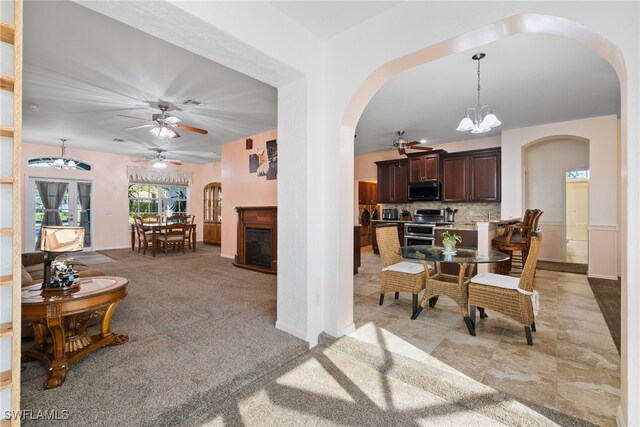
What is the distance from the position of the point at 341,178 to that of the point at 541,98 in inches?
144

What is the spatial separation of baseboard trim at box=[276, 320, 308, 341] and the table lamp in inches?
66.6

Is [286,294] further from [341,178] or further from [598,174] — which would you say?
[598,174]

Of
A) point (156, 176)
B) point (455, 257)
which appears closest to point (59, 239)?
point (455, 257)

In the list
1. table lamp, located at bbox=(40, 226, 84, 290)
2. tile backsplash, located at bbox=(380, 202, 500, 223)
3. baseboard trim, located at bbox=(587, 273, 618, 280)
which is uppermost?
tile backsplash, located at bbox=(380, 202, 500, 223)

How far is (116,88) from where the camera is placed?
12.1 feet

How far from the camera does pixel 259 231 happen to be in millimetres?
5391

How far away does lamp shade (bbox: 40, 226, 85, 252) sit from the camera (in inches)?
74.9

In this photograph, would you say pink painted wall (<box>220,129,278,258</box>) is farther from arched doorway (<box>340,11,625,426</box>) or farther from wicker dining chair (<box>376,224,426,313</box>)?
arched doorway (<box>340,11,625,426</box>)

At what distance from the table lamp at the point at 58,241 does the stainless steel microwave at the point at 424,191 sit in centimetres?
642

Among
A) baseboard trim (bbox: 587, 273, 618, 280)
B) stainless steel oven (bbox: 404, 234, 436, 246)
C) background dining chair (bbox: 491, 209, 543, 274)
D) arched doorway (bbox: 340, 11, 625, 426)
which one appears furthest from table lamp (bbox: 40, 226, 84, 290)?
baseboard trim (bbox: 587, 273, 618, 280)

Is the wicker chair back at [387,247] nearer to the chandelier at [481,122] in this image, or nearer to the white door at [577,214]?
the chandelier at [481,122]

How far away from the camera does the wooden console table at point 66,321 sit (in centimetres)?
184

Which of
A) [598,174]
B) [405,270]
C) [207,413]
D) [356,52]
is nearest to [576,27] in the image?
[356,52]

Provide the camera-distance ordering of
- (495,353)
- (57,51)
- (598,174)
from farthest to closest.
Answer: (598,174), (57,51), (495,353)
